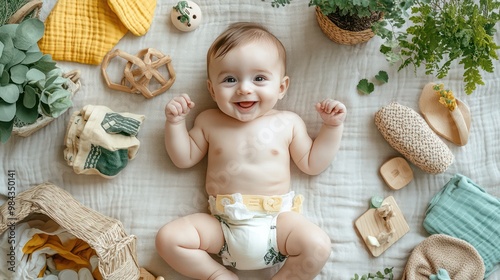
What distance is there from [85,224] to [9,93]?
1.32 feet

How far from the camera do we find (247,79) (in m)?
1.47

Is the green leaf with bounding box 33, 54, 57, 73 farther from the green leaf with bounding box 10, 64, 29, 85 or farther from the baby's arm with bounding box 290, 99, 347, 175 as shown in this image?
the baby's arm with bounding box 290, 99, 347, 175

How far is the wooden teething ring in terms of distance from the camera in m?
1.56

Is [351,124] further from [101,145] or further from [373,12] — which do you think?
[101,145]

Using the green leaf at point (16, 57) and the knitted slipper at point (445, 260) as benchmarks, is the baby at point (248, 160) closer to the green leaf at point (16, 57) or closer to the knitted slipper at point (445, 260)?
the knitted slipper at point (445, 260)

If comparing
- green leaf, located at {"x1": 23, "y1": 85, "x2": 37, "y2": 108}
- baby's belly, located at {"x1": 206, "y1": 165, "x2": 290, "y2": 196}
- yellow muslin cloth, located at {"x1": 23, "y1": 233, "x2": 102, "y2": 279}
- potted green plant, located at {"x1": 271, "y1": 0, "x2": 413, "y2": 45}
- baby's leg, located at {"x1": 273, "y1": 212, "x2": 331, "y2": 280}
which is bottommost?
yellow muslin cloth, located at {"x1": 23, "y1": 233, "x2": 102, "y2": 279}

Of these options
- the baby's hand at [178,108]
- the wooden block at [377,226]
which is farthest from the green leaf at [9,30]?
the wooden block at [377,226]

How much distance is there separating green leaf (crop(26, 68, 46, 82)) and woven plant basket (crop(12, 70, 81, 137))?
0.56ft

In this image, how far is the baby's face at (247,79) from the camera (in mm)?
1455

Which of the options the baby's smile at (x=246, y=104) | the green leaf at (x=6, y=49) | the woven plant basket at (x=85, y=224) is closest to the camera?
the green leaf at (x=6, y=49)

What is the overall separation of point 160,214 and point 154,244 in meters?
0.09

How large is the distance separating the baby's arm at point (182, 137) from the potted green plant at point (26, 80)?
0.29 meters

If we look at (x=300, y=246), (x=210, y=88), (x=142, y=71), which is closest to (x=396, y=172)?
(x=300, y=246)

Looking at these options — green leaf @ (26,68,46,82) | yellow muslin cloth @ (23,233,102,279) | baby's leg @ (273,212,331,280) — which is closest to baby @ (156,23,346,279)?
baby's leg @ (273,212,331,280)
